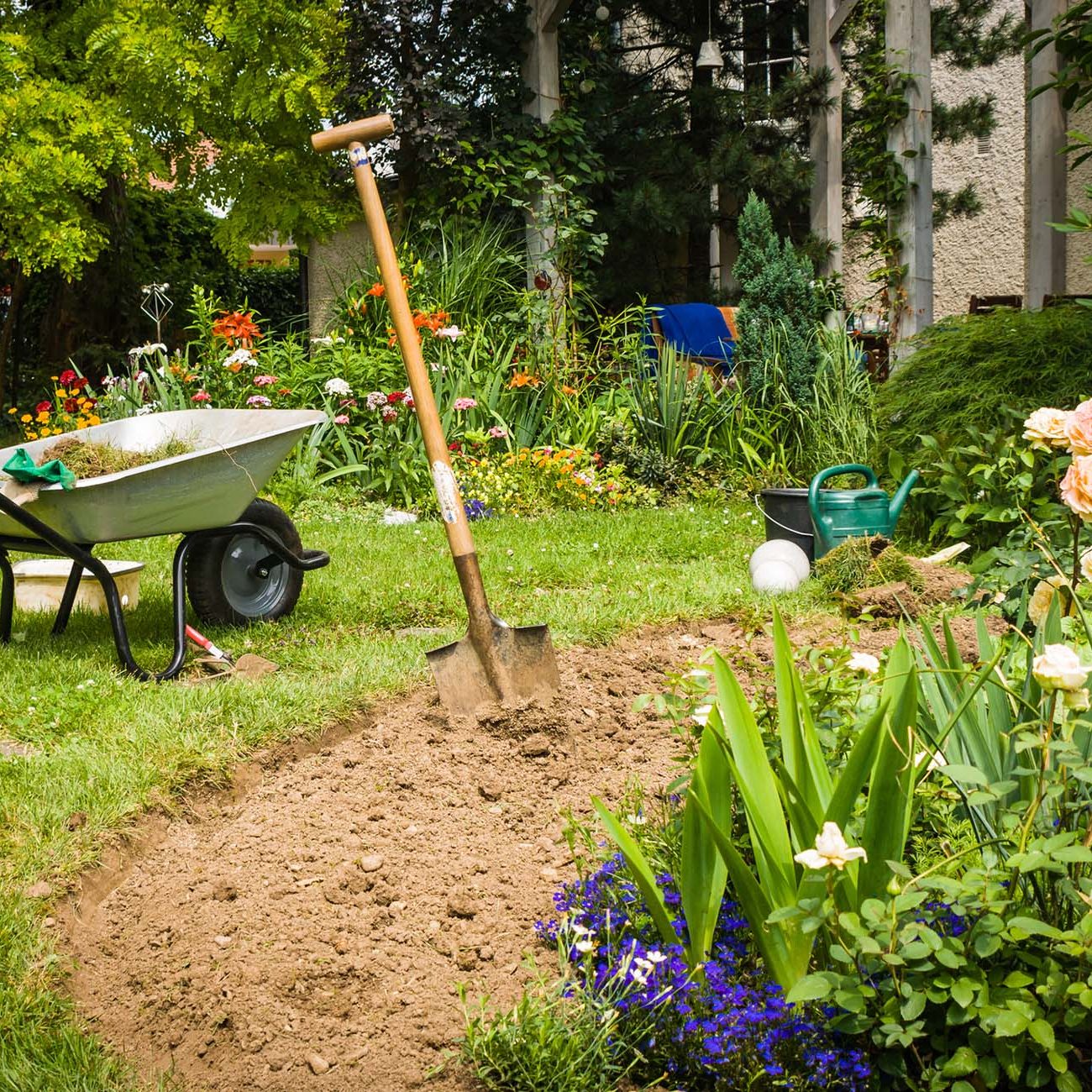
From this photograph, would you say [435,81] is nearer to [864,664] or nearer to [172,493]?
[172,493]

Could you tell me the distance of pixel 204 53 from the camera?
8.57m

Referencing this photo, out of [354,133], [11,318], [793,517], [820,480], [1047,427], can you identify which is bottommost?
[793,517]

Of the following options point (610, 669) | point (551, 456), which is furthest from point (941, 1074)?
point (551, 456)

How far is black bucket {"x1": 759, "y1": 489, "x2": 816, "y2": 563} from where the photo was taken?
4.46 meters

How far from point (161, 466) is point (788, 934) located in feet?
7.04

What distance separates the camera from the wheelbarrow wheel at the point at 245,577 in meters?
3.59

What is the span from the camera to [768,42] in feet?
35.5

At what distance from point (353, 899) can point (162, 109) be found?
8.11 metres

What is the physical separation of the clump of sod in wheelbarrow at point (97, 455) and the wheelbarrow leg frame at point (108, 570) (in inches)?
9.0

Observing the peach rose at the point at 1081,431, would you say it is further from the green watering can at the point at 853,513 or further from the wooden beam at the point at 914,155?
the wooden beam at the point at 914,155

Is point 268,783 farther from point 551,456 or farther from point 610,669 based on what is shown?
point 551,456

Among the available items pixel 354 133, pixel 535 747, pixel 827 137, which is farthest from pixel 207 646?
pixel 827 137

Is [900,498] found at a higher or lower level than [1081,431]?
lower

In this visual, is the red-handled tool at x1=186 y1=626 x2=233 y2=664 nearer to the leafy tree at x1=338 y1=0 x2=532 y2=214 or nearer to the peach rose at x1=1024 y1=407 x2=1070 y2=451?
the peach rose at x1=1024 y1=407 x2=1070 y2=451
